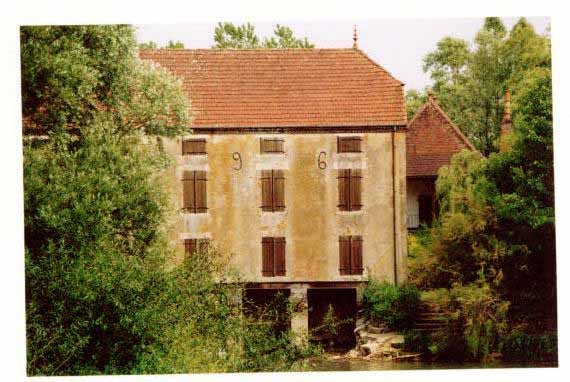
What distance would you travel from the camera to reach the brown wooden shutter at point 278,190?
33.9 ft

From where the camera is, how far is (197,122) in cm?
1030

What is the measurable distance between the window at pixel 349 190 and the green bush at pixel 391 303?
0.74 meters

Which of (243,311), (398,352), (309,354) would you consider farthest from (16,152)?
(398,352)

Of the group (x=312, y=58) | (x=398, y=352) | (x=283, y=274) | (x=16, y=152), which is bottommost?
(x=398, y=352)

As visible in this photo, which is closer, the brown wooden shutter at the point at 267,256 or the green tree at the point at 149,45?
the green tree at the point at 149,45

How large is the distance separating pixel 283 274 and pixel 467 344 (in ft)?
5.98

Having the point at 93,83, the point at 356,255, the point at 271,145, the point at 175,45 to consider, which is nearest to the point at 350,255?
the point at 356,255

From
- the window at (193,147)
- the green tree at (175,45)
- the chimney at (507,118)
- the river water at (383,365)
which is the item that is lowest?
the river water at (383,365)

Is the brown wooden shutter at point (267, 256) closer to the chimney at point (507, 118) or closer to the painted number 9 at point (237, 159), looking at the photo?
the painted number 9 at point (237, 159)

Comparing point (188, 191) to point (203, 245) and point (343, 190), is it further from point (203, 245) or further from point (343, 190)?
point (343, 190)

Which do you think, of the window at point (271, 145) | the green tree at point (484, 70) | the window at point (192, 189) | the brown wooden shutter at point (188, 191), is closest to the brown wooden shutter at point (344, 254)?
the window at point (271, 145)

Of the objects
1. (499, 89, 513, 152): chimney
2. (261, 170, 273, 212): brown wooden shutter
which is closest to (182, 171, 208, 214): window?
(261, 170, 273, 212): brown wooden shutter

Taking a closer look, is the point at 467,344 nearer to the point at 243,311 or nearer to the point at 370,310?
the point at 370,310

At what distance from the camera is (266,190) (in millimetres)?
10352
